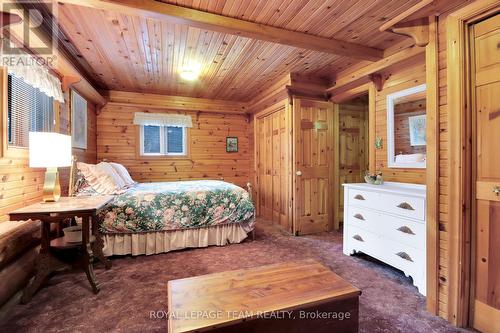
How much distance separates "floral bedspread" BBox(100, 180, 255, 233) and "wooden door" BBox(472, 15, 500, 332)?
2.28 m

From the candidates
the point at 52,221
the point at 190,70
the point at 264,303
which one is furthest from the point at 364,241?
the point at 190,70

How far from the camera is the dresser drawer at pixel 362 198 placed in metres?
2.41

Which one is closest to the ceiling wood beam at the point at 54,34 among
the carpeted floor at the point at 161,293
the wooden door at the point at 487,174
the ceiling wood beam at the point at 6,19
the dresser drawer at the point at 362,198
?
the ceiling wood beam at the point at 6,19

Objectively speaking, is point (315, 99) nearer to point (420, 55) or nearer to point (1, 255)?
point (420, 55)

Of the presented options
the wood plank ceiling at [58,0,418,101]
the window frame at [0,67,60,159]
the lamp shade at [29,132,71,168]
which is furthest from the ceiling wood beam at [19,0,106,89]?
the lamp shade at [29,132,71,168]

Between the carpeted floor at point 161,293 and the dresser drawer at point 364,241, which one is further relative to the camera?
the dresser drawer at point 364,241

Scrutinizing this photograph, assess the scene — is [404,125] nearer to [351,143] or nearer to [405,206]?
[405,206]

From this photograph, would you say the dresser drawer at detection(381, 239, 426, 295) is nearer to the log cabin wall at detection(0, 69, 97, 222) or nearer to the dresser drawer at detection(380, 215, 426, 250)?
the dresser drawer at detection(380, 215, 426, 250)

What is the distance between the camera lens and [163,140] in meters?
4.73

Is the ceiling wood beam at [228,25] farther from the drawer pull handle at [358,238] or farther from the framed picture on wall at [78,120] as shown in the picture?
the drawer pull handle at [358,238]

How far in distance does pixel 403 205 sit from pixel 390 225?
253mm

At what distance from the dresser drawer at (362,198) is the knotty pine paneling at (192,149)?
2853 mm

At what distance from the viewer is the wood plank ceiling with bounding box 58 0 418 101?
196 centimetres

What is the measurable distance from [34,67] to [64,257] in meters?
1.79
